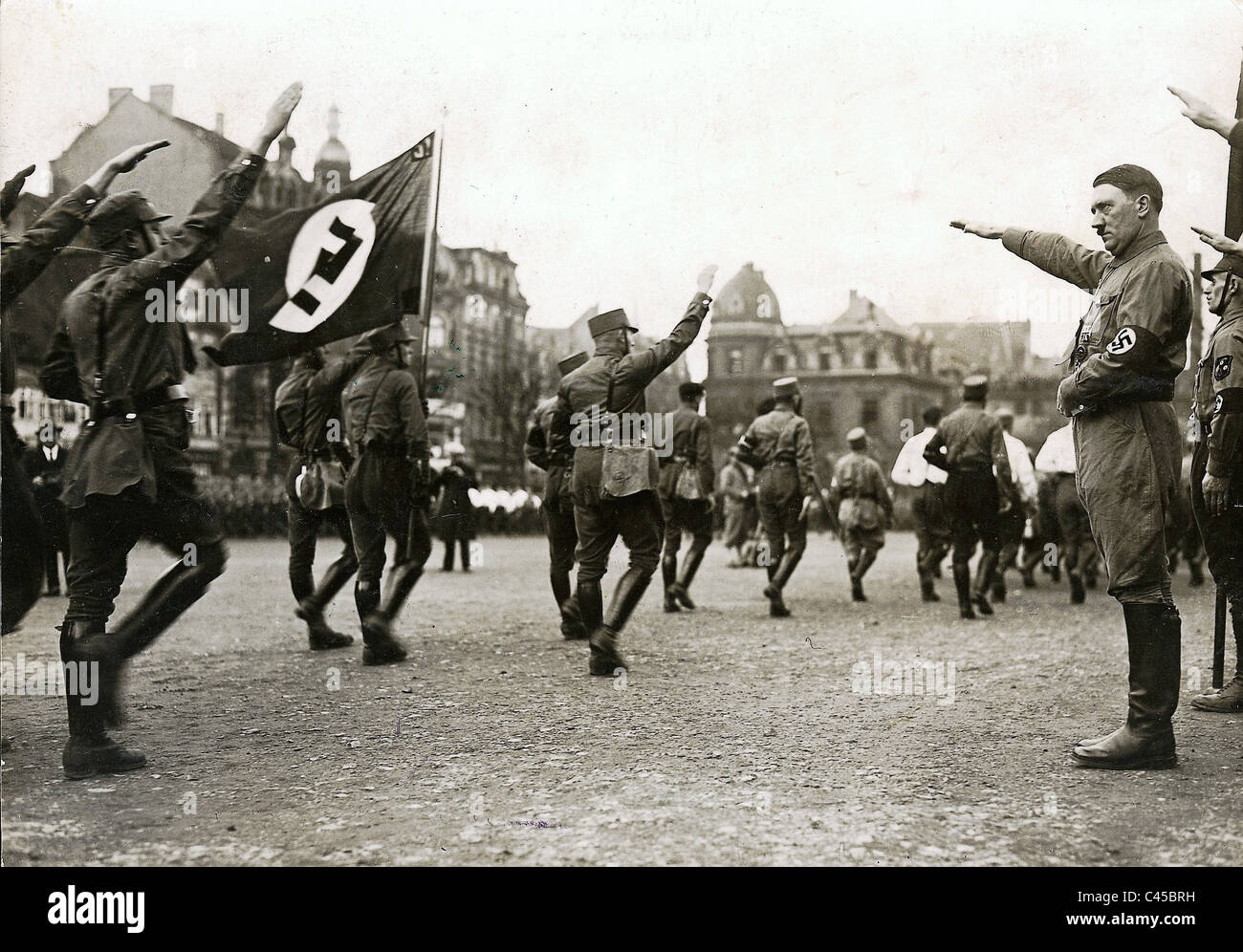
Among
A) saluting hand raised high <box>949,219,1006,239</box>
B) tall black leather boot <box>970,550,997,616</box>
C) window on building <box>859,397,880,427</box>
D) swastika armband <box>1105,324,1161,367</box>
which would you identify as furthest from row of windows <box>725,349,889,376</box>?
swastika armband <box>1105,324,1161,367</box>

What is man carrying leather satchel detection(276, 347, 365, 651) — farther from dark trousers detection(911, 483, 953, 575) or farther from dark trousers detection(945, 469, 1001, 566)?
dark trousers detection(911, 483, 953, 575)

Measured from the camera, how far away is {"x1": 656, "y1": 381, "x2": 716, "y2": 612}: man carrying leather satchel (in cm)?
1095

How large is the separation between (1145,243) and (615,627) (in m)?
3.61

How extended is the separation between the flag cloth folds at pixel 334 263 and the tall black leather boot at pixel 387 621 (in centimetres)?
159

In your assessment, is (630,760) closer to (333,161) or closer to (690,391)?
(333,161)

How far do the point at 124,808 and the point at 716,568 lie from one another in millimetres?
13474

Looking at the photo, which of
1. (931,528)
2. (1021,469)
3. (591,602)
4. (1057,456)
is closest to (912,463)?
(1021,469)

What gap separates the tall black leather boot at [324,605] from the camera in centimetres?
765

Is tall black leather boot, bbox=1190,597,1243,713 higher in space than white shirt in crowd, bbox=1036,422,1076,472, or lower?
lower

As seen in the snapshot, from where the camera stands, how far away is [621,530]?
6922mm

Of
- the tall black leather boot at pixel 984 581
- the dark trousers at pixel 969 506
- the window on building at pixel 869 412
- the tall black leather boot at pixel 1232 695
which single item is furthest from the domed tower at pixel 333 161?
the window on building at pixel 869 412

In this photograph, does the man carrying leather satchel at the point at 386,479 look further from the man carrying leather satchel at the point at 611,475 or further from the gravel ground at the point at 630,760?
the man carrying leather satchel at the point at 611,475

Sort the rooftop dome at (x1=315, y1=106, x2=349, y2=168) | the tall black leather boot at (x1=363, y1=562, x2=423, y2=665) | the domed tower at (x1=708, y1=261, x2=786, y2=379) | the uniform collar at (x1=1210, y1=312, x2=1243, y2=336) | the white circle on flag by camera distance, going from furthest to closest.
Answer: the domed tower at (x1=708, y1=261, x2=786, y2=379), the tall black leather boot at (x1=363, y1=562, x2=423, y2=665), the white circle on flag, the rooftop dome at (x1=315, y1=106, x2=349, y2=168), the uniform collar at (x1=1210, y1=312, x2=1243, y2=336)
